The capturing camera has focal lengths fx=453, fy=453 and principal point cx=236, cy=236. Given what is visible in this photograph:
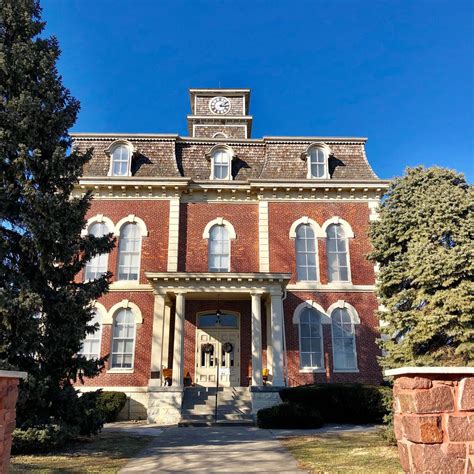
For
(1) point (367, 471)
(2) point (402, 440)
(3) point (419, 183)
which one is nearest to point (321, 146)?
(3) point (419, 183)

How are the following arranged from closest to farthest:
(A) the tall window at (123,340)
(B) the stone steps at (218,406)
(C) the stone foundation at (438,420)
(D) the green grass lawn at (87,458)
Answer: (C) the stone foundation at (438,420), (D) the green grass lawn at (87,458), (B) the stone steps at (218,406), (A) the tall window at (123,340)

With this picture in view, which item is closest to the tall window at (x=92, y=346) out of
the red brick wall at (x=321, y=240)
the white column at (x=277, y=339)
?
A: the white column at (x=277, y=339)

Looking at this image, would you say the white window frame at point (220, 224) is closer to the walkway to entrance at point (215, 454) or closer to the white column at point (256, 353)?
the white column at point (256, 353)

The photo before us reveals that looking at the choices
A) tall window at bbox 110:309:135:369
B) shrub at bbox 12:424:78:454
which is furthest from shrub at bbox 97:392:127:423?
shrub at bbox 12:424:78:454

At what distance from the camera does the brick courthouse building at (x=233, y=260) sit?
1722cm

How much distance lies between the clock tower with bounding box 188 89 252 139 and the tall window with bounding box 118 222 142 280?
1216cm

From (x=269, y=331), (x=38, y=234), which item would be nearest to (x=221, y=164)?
(x=269, y=331)

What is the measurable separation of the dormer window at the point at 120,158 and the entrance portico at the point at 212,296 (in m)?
6.03

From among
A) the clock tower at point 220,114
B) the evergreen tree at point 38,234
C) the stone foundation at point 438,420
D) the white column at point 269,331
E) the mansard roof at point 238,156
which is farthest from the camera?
the clock tower at point 220,114

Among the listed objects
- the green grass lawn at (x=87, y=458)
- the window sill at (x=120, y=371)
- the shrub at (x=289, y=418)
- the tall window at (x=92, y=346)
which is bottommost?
the green grass lawn at (x=87, y=458)

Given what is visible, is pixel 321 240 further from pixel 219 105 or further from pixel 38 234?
pixel 219 105

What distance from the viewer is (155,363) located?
16.1 metres

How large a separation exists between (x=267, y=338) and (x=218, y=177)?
751 centimetres

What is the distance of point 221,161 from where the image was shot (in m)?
20.8
